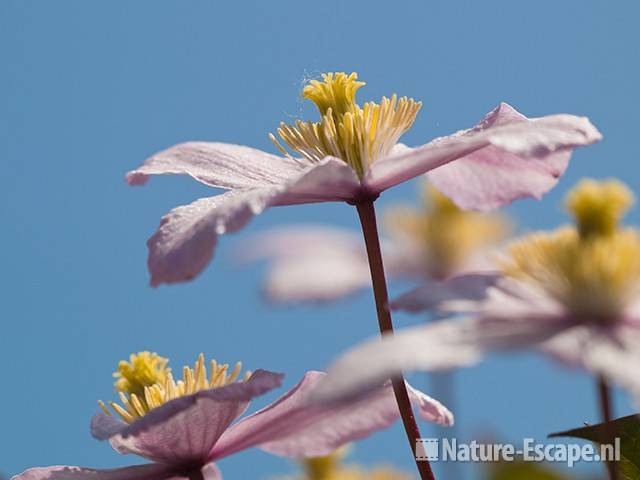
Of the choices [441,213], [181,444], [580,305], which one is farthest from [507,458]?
[441,213]

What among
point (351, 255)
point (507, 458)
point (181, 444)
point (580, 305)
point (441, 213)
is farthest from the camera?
point (441, 213)

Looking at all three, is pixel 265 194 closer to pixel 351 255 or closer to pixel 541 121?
pixel 541 121

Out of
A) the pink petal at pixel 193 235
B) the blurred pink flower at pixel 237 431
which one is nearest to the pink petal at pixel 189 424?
the blurred pink flower at pixel 237 431

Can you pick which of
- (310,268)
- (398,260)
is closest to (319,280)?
(310,268)

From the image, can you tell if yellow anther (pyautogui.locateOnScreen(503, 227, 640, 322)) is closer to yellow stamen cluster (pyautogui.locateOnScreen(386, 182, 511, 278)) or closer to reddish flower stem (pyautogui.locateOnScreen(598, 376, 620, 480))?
reddish flower stem (pyautogui.locateOnScreen(598, 376, 620, 480))

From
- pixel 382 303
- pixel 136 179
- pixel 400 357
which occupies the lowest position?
pixel 400 357

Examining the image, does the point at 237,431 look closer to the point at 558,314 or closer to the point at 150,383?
the point at 150,383
